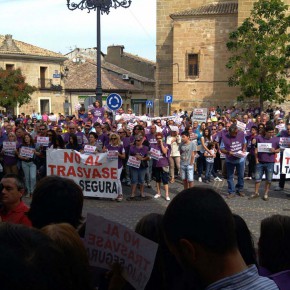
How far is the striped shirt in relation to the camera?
193cm

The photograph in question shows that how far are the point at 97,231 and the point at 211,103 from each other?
1368 inches

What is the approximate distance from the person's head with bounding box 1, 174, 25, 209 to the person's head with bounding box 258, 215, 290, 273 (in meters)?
2.57

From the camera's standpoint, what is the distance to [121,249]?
260cm

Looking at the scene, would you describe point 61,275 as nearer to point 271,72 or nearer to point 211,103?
point 271,72

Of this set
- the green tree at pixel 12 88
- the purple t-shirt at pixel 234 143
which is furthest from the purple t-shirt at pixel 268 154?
the green tree at pixel 12 88

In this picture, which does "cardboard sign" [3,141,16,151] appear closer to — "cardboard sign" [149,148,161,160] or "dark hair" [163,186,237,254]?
"cardboard sign" [149,148,161,160]

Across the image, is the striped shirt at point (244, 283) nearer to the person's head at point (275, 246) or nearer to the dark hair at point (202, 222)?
the dark hair at point (202, 222)

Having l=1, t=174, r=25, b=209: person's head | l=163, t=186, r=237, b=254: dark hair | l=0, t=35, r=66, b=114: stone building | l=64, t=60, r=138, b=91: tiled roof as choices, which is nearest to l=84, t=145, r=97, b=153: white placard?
l=1, t=174, r=25, b=209: person's head

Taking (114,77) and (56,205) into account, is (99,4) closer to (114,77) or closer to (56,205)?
(56,205)

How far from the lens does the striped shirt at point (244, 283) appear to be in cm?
193

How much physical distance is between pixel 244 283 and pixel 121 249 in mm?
831

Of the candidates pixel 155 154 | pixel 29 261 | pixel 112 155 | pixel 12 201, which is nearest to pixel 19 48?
pixel 112 155

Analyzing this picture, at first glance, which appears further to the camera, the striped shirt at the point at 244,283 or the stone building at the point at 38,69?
the stone building at the point at 38,69

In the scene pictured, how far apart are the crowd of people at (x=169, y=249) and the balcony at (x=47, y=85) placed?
47937 millimetres
